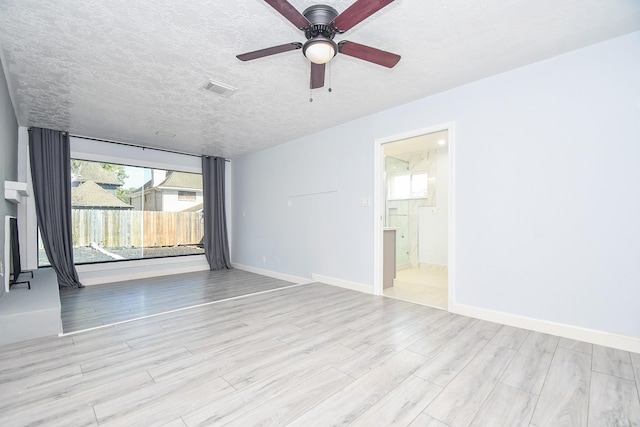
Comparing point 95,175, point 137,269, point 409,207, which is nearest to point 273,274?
point 137,269

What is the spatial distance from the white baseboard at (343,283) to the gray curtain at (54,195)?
386 cm

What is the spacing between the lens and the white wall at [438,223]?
582 cm

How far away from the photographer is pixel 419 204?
630 cm

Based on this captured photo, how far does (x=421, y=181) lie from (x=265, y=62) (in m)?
4.56

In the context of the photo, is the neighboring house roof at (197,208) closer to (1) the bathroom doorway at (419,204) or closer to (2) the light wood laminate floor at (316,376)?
(2) the light wood laminate floor at (316,376)

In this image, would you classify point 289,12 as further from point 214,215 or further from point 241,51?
point 214,215

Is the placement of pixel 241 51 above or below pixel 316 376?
above

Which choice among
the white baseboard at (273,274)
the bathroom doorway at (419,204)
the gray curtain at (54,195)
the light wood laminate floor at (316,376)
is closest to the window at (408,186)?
the bathroom doorway at (419,204)

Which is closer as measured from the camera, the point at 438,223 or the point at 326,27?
the point at 326,27

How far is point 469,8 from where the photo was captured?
197 cm

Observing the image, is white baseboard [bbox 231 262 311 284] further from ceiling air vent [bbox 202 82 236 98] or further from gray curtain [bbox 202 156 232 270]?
ceiling air vent [bbox 202 82 236 98]

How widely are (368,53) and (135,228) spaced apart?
5482 millimetres

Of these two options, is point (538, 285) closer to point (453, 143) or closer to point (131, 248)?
point (453, 143)

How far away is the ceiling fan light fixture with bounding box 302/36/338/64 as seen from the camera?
72.2 inches
